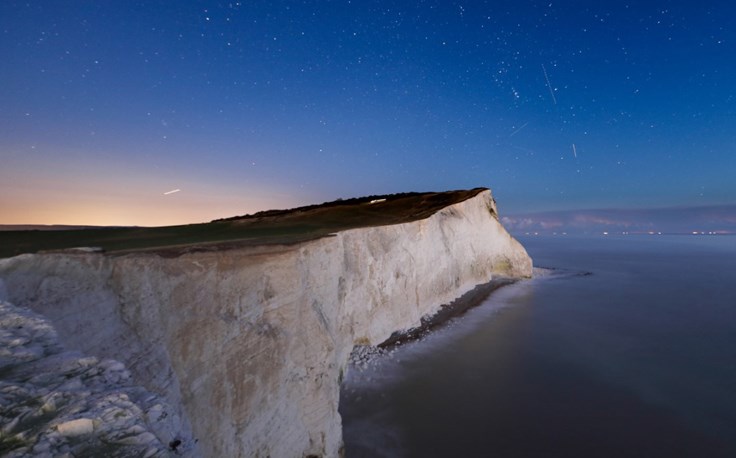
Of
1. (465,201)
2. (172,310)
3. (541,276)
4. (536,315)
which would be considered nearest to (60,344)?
(172,310)

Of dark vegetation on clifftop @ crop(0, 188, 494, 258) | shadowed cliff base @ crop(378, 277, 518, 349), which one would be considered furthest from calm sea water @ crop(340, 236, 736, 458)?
dark vegetation on clifftop @ crop(0, 188, 494, 258)

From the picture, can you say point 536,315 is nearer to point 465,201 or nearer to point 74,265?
point 465,201

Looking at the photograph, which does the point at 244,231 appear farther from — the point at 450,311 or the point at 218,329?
the point at 450,311

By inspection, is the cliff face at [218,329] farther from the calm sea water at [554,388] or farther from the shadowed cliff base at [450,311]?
the shadowed cliff base at [450,311]

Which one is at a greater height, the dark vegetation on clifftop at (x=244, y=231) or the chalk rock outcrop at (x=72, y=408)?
the dark vegetation on clifftop at (x=244, y=231)

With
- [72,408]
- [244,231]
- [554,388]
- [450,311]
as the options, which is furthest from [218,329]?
[450,311]

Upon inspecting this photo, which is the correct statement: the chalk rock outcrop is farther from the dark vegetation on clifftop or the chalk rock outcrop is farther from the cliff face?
the dark vegetation on clifftop

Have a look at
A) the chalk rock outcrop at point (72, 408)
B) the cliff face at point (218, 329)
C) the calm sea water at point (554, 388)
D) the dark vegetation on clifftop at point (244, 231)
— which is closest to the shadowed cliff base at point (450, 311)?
the calm sea water at point (554, 388)
